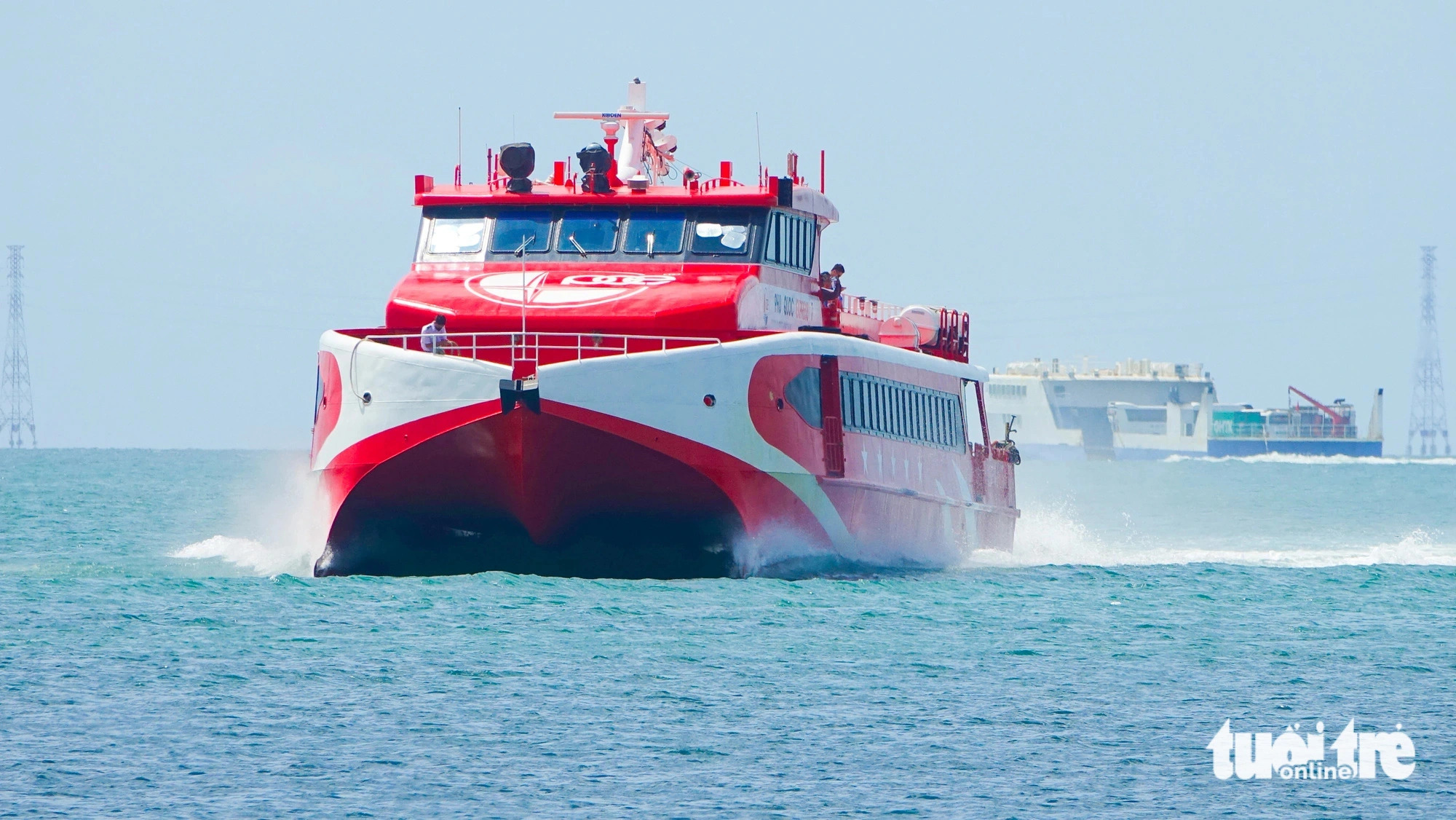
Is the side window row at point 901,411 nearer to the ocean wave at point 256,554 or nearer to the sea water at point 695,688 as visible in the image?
the sea water at point 695,688

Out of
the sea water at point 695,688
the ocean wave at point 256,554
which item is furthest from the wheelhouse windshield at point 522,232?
the ocean wave at point 256,554

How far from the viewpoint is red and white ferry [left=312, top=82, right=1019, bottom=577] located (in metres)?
24.5

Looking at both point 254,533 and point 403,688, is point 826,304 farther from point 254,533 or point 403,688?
point 254,533

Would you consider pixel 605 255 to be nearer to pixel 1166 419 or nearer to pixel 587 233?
pixel 587 233

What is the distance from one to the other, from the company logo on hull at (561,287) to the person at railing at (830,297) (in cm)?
381

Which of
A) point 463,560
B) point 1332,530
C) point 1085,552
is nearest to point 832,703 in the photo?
point 463,560

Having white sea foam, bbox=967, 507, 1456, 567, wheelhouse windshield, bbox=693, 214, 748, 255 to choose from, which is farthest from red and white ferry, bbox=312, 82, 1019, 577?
white sea foam, bbox=967, 507, 1456, 567

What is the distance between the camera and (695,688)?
20.7 meters

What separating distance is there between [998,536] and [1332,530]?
71.7ft

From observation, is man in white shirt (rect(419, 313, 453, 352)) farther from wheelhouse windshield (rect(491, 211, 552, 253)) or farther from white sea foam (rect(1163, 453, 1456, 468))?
white sea foam (rect(1163, 453, 1456, 468))

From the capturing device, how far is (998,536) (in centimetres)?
3831

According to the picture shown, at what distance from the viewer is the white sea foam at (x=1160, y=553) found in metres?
38.0

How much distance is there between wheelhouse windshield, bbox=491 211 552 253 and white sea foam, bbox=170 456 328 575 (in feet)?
13.4

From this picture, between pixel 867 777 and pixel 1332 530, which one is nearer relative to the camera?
pixel 867 777
